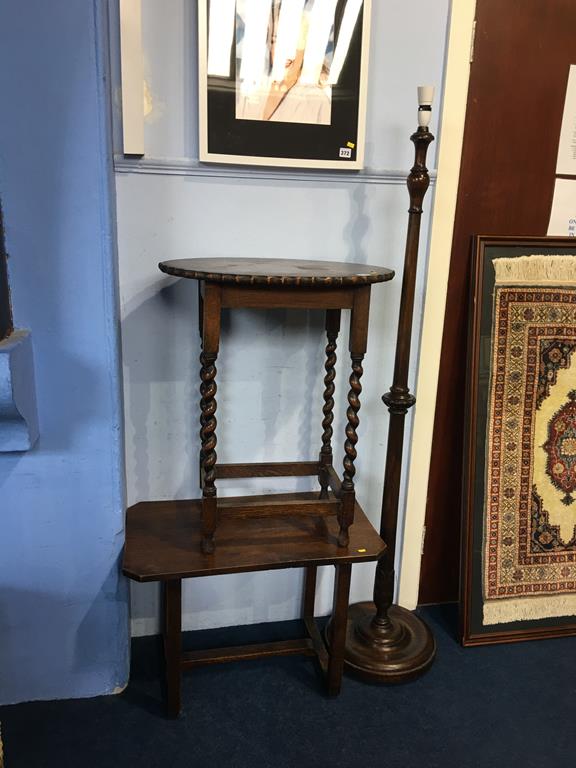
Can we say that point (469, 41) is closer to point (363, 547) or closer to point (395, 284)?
point (395, 284)

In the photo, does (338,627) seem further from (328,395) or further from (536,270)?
(536,270)

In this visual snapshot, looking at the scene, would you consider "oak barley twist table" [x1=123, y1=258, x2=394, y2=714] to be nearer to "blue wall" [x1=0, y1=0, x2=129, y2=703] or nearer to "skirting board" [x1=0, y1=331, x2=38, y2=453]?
"blue wall" [x1=0, y1=0, x2=129, y2=703]

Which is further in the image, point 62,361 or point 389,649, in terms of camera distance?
point 389,649

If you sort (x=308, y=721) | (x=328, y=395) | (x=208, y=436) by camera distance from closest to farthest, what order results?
(x=208, y=436) < (x=308, y=721) < (x=328, y=395)

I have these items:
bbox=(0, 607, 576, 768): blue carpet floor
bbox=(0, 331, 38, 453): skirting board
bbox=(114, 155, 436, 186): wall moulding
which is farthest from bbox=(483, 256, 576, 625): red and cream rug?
bbox=(0, 331, 38, 453): skirting board

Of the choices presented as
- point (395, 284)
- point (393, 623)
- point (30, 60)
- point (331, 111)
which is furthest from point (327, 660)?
point (30, 60)

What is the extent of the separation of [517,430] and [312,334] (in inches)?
29.1

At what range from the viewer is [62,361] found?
1.51m

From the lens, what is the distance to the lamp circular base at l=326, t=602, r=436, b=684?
1826 mm

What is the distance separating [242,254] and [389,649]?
1.26 metres

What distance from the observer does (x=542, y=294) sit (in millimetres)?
1944

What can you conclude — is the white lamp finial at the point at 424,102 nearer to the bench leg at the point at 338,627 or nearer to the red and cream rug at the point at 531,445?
the red and cream rug at the point at 531,445

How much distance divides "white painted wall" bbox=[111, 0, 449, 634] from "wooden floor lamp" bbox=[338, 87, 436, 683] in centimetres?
19

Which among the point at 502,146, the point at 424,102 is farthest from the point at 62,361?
the point at 502,146
